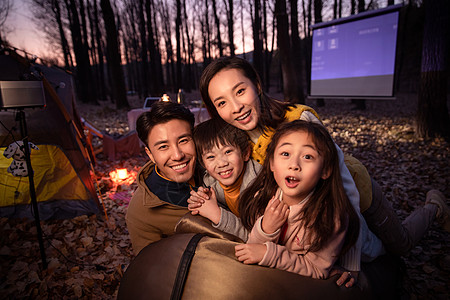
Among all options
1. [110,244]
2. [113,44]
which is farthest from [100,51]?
[110,244]

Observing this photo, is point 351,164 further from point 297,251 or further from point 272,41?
point 272,41

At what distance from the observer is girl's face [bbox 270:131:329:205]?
1492mm

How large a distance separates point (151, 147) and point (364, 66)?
32.9 feet

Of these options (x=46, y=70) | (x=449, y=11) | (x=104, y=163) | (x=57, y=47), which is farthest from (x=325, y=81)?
(x=57, y=47)

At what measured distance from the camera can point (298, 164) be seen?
1490mm

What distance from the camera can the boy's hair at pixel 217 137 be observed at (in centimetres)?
203

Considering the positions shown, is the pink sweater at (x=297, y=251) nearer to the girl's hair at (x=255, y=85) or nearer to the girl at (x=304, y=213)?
the girl at (x=304, y=213)

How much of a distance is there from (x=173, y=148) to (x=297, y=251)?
121 centimetres

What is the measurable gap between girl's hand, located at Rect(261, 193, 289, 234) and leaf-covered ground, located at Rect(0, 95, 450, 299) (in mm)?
1919

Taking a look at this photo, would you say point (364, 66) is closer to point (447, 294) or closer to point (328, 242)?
point (447, 294)

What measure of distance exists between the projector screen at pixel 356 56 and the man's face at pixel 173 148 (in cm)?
940

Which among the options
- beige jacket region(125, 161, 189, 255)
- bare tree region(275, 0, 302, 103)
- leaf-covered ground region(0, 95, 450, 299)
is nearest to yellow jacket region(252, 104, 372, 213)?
beige jacket region(125, 161, 189, 255)

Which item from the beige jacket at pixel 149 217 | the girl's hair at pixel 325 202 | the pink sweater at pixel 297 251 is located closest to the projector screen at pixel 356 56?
the girl's hair at pixel 325 202

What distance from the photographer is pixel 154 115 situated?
208cm
